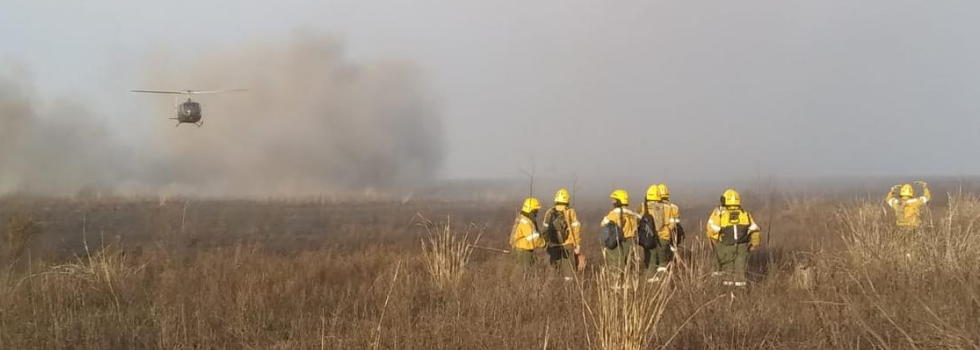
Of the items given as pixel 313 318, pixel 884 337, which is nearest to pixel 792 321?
pixel 884 337

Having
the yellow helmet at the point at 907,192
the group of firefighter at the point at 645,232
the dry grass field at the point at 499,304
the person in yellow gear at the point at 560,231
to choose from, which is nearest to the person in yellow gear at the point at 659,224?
the group of firefighter at the point at 645,232

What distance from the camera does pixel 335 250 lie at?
15.4m

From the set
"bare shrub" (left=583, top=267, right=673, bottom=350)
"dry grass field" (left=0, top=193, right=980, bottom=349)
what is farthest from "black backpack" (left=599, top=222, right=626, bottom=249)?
"bare shrub" (left=583, top=267, right=673, bottom=350)

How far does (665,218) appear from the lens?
11195 mm

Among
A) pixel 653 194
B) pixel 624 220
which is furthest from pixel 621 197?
pixel 653 194

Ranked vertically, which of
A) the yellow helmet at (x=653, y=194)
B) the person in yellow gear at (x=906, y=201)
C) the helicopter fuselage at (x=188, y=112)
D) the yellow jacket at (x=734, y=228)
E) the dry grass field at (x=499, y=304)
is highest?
the helicopter fuselage at (x=188, y=112)

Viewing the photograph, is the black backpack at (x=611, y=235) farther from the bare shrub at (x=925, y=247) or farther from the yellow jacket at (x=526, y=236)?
the bare shrub at (x=925, y=247)

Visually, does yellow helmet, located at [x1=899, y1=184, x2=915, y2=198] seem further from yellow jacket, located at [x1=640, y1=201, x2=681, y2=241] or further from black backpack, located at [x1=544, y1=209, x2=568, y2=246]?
black backpack, located at [x1=544, y1=209, x2=568, y2=246]

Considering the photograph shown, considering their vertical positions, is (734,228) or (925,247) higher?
(925,247)

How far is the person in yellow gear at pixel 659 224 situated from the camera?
10156mm

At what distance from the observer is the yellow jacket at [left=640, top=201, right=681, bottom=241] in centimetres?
1088

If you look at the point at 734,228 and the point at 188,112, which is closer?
the point at 734,228

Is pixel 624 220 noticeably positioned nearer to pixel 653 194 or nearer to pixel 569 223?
pixel 569 223

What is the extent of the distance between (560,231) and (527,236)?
63 centimetres
